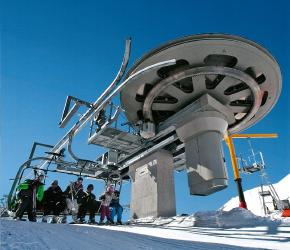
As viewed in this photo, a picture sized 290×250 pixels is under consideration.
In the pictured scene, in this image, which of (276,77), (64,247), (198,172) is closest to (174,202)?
(198,172)

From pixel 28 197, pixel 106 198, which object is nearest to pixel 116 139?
pixel 106 198

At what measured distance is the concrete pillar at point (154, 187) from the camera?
10719 millimetres

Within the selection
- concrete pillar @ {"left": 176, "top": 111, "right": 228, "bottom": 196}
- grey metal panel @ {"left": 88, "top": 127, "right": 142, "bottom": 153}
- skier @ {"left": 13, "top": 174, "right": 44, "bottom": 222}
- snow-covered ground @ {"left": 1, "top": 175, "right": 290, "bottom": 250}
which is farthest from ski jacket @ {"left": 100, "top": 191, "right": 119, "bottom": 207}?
concrete pillar @ {"left": 176, "top": 111, "right": 228, "bottom": 196}

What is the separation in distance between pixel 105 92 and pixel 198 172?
5416mm

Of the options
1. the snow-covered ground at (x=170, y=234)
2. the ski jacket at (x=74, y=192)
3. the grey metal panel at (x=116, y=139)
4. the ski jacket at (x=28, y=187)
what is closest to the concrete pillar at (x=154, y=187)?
the snow-covered ground at (x=170, y=234)

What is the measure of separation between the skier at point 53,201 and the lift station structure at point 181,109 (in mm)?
2059

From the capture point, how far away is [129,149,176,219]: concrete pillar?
1072cm

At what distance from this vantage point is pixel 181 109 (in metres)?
11.5

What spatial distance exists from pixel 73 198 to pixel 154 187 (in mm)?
4096

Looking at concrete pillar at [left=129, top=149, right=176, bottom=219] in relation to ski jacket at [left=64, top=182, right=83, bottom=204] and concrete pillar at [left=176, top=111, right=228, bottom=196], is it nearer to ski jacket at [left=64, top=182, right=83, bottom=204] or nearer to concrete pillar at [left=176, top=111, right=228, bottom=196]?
concrete pillar at [left=176, top=111, right=228, bottom=196]

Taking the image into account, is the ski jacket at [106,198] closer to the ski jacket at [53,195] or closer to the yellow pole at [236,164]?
the ski jacket at [53,195]

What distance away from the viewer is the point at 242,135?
27.8m

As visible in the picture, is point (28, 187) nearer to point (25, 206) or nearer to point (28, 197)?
point (28, 197)

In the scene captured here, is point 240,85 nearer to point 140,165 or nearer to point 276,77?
point 276,77
